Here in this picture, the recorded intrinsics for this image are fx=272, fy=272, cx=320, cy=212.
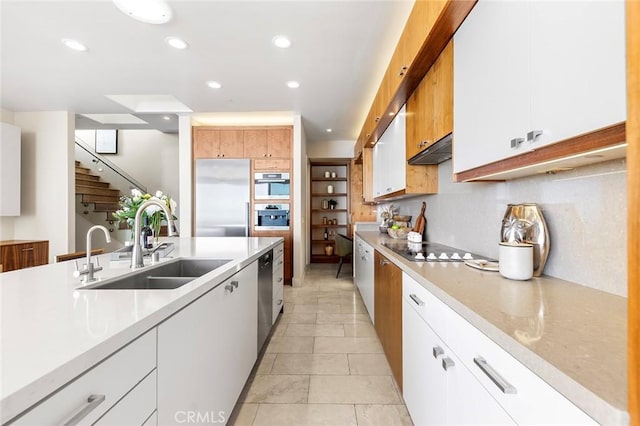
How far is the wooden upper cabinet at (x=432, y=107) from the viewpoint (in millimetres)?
1615

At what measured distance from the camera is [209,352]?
1.21 metres

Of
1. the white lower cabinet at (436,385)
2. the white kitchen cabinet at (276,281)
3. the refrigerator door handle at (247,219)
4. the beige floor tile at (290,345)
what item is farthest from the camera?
the refrigerator door handle at (247,219)

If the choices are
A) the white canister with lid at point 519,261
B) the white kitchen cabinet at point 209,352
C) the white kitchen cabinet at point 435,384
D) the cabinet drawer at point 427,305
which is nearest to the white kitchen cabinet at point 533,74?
the white canister with lid at point 519,261

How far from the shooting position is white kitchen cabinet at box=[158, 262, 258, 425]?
905mm

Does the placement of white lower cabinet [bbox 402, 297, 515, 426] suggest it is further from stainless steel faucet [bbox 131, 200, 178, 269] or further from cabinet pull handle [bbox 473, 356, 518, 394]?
stainless steel faucet [bbox 131, 200, 178, 269]

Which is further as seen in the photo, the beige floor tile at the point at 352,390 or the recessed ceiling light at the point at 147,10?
the recessed ceiling light at the point at 147,10

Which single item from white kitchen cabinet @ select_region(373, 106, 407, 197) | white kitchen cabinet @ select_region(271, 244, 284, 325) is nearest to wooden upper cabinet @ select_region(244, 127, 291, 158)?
white kitchen cabinet @ select_region(373, 106, 407, 197)

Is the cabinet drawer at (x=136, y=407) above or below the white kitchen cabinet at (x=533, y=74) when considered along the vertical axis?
below

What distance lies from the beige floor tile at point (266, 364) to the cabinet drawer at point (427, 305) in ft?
4.11

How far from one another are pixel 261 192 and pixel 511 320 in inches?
173

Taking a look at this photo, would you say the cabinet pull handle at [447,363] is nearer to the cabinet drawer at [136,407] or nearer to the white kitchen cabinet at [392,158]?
the cabinet drawer at [136,407]

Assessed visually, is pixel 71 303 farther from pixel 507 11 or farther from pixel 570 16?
pixel 507 11

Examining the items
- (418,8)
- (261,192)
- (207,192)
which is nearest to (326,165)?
(261,192)

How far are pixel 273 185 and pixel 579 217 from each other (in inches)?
164
